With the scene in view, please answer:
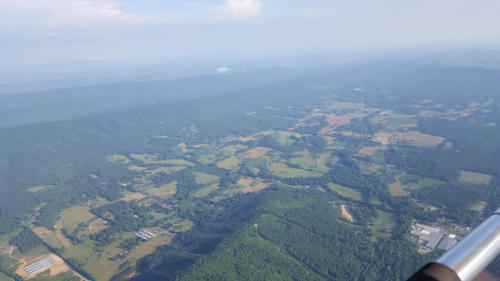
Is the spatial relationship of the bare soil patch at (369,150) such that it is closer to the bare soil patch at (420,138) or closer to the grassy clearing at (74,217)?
the bare soil patch at (420,138)

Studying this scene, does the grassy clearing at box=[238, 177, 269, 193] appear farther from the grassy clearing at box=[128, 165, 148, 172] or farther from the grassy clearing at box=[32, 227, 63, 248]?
the grassy clearing at box=[32, 227, 63, 248]

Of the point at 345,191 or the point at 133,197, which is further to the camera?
the point at 133,197

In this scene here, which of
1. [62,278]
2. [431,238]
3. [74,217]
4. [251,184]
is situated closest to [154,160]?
[74,217]

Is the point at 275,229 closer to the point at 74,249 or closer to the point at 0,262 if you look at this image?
the point at 74,249

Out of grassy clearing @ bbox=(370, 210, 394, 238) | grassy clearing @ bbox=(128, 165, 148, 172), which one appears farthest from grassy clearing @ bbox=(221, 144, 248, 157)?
grassy clearing @ bbox=(370, 210, 394, 238)

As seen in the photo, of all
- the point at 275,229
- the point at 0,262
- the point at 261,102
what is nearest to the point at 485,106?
the point at 261,102

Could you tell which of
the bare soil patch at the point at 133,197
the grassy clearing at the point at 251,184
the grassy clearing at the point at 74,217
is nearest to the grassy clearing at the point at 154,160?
the bare soil patch at the point at 133,197

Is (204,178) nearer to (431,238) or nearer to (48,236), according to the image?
(48,236)
